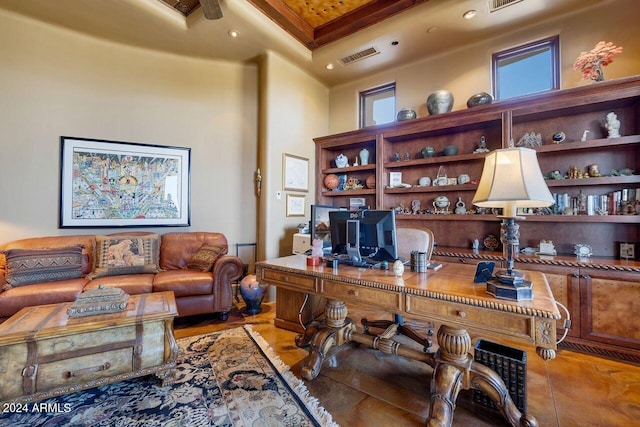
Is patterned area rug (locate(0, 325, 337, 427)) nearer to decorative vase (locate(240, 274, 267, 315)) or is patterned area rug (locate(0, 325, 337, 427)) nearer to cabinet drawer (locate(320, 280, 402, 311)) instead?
cabinet drawer (locate(320, 280, 402, 311))

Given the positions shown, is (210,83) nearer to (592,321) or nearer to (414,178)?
(414,178)

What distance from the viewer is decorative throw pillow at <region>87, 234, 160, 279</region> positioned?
2.83 meters

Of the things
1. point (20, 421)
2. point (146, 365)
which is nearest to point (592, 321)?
point (146, 365)

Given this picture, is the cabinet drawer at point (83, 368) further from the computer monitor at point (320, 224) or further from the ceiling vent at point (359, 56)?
the ceiling vent at point (359, 56)

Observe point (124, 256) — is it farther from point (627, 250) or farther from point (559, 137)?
point (627, 250)

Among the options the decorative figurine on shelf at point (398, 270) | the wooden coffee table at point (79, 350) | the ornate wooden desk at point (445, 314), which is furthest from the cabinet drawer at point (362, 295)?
the wooden coffee table at point (79, 350)

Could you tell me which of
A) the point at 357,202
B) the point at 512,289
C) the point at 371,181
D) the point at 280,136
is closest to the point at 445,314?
the point at 512,289

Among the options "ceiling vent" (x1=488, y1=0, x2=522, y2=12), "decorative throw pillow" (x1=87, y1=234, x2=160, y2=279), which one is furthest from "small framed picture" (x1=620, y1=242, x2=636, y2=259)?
"decorative throw pillow" (x1=87, y1=234, x2=160, y2=279)

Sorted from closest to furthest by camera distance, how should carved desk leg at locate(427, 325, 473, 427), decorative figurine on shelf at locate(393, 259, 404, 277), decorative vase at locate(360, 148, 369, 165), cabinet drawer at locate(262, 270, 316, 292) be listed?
carved desk leg at locate(427, 325, 473, 427) → decorative figurine on shelf at locate(393, 259, 404, 277) → cabinet drawer at locate(262, 270, 316, 292) → decorative vase at locate(360, 148, 369, 165)

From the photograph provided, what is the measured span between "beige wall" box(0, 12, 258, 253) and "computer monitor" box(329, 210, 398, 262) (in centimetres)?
229

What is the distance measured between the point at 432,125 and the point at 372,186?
3.65 ft

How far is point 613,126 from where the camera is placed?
244cm

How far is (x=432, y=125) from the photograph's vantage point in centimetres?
328

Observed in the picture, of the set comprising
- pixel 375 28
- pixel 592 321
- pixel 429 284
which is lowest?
pixel 592 321
